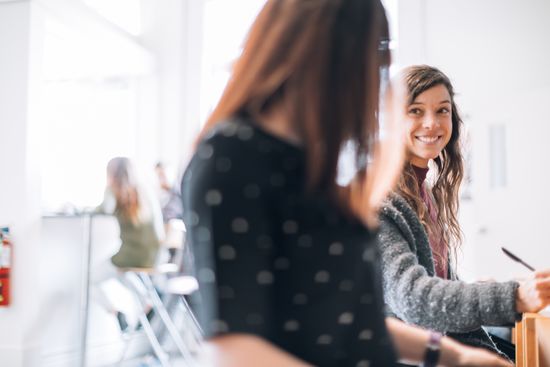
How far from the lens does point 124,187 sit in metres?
3.80

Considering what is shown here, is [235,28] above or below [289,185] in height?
above

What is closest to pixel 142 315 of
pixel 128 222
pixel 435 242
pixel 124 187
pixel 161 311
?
pixel 161 311

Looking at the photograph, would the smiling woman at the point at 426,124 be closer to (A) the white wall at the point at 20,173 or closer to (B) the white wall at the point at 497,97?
(A) the white wall at the point at 20,173

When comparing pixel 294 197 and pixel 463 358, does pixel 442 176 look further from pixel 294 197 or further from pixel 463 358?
pixel 294 197

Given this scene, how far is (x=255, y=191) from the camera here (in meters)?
0.62

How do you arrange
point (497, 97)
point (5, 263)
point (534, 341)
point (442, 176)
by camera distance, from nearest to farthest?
point (534, 341), point (442, 176), point (5, 263), point (497, 97)

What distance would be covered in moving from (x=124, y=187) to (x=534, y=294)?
312cm

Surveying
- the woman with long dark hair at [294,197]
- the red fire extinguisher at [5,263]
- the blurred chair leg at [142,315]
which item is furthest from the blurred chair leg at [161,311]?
the woman with long dark hair at [294,197]

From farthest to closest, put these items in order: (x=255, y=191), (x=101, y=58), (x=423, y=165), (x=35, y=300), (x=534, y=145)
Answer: (x=101, y=58) < (x=534, y=145) < (x=35, y=300) < (x=423, y=165) < (x=255, y=191)

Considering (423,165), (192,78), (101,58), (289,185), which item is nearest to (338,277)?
(289,185)

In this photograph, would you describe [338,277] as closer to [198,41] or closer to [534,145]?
[534,145]

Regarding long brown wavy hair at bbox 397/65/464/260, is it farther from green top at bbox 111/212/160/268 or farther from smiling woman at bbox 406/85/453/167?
green top at bbox 111/212/160/268

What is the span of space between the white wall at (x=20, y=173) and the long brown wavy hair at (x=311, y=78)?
3187 mm

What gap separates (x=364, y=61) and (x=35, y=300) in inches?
131
